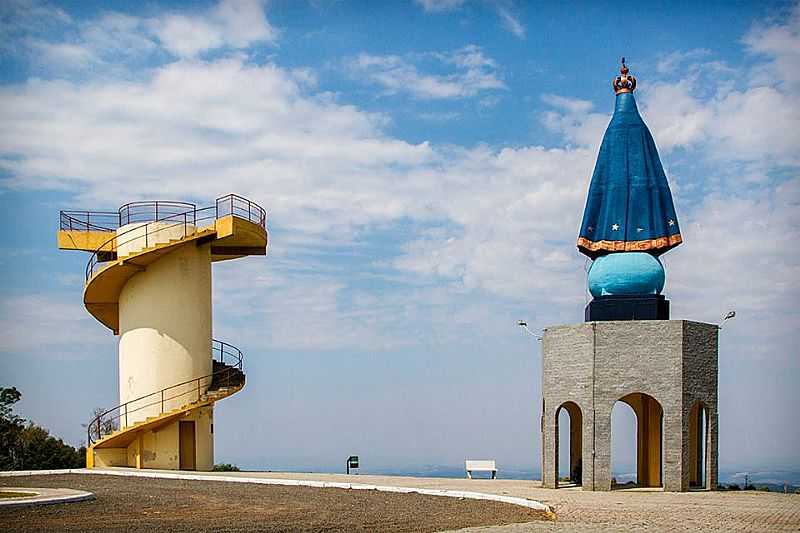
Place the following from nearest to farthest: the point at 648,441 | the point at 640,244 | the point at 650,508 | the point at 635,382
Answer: the point at 650,508 < the point at 635,382 < the point at 640,244 < the point at 648,441

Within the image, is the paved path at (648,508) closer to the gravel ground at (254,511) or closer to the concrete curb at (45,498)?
the gravel ground at (254,511)

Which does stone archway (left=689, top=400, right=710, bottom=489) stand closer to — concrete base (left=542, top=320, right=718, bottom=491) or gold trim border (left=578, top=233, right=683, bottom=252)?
concrete base (left=542, top=320, right=718, bottom=491)

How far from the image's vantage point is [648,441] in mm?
30359

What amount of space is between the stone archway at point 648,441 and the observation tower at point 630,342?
0.06 metres

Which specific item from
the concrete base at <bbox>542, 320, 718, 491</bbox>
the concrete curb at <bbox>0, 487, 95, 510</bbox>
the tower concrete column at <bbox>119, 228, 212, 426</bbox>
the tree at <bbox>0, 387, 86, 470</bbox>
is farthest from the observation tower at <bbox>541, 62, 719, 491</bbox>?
the tree at <bbox>0, 387, 86, 470</bbox>

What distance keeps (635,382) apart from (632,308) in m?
2.04

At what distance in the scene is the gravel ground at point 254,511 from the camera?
17.7 metres

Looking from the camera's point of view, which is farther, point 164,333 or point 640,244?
point 164,333

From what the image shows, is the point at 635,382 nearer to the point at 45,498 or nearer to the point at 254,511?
the point at 254,511

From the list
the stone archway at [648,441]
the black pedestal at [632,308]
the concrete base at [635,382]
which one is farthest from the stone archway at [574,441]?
the black pedestal at [632,308]

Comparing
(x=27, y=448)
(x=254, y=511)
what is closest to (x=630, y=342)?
(x=254, y=511)

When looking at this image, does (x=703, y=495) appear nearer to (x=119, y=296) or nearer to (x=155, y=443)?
(x=155, y=443)

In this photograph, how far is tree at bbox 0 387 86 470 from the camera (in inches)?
1623

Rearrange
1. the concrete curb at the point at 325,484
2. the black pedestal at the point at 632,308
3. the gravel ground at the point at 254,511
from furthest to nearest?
1. the black pedestal at the point at 632,308
2. the concrete curb at the point at 325,484
3. the gravel ground at the point at 254,511
